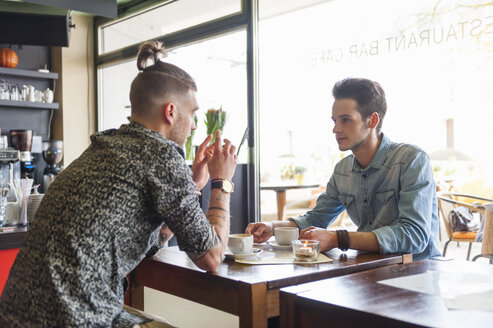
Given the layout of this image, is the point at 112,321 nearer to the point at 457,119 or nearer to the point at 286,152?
the point at 457,119

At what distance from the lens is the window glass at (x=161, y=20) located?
14.0ft

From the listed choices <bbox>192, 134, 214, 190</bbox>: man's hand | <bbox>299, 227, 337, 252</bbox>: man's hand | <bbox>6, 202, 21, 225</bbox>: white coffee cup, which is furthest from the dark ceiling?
<bbox>299, 227, 337, 252</bbox>: man's hand

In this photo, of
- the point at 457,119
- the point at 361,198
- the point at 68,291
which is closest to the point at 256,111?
the point at 457,119

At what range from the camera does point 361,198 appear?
2109mm

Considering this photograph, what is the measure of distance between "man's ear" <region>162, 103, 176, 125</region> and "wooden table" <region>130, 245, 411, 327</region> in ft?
1.45

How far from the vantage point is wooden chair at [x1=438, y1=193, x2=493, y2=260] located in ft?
10.0

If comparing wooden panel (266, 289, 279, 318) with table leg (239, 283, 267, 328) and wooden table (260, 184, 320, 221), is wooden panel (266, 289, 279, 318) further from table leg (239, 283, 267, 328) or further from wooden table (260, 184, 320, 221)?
wooden table (260, 184, 320, 221)

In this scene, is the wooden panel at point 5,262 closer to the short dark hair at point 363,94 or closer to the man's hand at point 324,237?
the man's hand at point 324,237

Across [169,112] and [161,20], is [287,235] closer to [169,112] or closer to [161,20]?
[169,112]

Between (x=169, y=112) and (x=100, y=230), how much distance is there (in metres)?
0.45

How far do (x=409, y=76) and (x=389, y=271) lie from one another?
1.99 m

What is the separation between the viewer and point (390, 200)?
79.3 inches

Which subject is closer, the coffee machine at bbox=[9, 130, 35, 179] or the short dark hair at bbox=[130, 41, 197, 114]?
the short dark hair at bbox=[130, 41, 197, 114]

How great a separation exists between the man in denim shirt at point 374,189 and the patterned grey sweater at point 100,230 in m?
0.61
